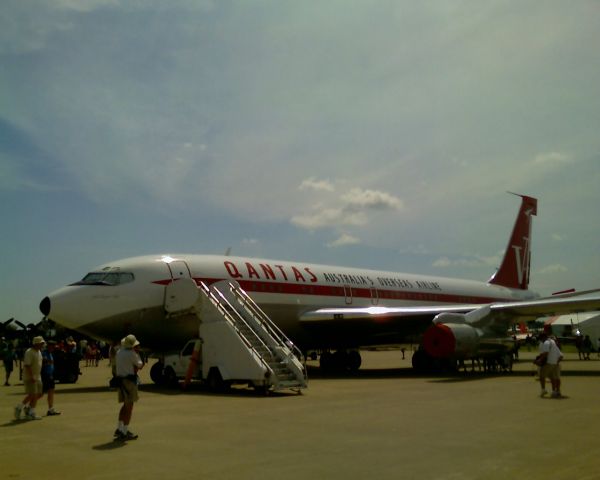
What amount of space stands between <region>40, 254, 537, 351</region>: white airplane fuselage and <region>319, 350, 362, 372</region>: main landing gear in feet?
4.78

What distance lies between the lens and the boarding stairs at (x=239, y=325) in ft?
44.9

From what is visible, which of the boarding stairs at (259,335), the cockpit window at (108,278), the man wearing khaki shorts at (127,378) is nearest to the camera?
the man wearing khaki shorts at (127,378)

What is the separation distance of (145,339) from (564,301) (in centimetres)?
1267

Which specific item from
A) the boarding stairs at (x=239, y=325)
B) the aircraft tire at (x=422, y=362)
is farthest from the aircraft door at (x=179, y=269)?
the aircraft tire at (x=422, y=362)

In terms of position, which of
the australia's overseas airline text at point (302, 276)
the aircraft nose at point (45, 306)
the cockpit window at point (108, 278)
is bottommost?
the aircraft nose at point (45, 306)

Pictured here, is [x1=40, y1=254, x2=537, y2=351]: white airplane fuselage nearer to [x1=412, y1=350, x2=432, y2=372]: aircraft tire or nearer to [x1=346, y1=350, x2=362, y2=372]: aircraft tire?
[x1=412, y1=350, x2=432, y2=372]: aircraft tire

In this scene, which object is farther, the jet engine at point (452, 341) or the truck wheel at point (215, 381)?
the jet engine at point (452, 341)

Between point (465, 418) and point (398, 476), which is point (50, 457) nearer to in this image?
point (398, 476)

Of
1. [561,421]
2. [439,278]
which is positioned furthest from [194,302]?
[439,278]

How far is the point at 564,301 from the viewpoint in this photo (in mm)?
18047

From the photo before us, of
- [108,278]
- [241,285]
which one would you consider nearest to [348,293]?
[241,285]

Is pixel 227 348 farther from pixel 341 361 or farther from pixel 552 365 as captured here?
pixel 341 361

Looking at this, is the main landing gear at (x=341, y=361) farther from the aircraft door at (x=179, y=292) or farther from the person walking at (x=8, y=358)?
the person walking at (x=8, y=358)

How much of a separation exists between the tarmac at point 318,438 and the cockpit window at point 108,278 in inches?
154
